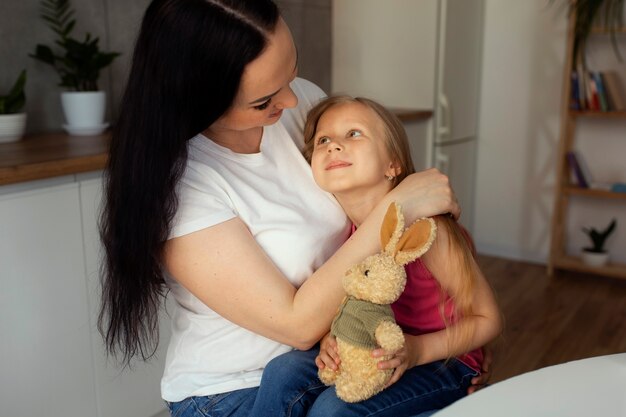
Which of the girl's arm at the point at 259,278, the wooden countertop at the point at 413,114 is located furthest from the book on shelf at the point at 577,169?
the girl's arm at the point at 259,278

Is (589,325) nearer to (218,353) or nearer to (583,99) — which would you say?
(583,99)

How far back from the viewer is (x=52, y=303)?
1.71m

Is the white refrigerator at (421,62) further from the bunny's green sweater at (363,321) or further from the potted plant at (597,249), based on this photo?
the bunny's green sweater at (363,321)

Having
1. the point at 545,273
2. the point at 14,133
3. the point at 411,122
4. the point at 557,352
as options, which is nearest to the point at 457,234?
the point at 14,133

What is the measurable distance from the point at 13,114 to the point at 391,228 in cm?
151

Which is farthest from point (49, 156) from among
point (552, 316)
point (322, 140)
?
point (552, 316)

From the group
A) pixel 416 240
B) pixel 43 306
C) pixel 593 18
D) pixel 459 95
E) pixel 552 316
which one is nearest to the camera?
pixel 416 240

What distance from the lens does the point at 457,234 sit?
1108mm

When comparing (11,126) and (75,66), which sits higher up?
(75,66)

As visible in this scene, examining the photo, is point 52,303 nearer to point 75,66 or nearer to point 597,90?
point 75,66

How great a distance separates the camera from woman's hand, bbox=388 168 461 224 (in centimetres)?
104

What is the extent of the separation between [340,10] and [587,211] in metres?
1.85

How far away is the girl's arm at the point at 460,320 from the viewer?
1.07m

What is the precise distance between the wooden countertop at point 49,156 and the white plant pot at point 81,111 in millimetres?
63
